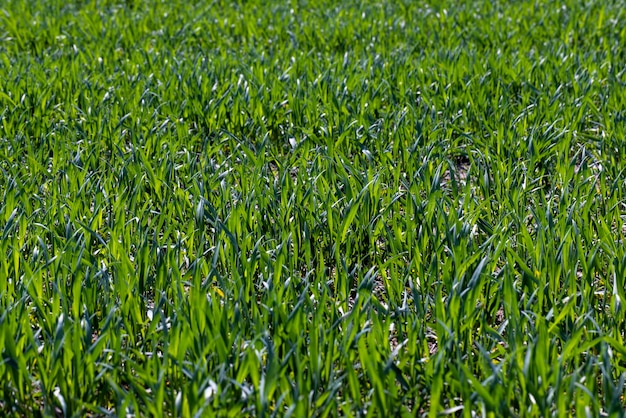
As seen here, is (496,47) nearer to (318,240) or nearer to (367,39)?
(367,39)

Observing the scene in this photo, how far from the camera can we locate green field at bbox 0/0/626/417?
6.23 ft

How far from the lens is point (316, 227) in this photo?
2.79m

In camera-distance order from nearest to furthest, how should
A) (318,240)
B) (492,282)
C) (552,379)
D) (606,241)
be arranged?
(552,379)
(492,282)
(606,241)
(318,240)

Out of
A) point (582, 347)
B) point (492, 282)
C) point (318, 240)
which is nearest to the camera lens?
point (582, 347)

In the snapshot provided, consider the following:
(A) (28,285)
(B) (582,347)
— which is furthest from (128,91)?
(B) (582,347)

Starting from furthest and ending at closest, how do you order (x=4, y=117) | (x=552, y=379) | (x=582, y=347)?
(x=4, y=117) → (x=582, y=347) → (x=552, y=379)

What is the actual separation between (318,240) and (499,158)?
3.48ft

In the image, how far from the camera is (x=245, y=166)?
10.8 feet

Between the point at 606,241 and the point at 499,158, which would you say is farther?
the point at 499,158

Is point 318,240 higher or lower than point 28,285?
lower

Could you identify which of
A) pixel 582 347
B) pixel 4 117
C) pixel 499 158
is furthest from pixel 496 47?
pixel 582 347

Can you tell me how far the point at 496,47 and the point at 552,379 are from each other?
3.97 m

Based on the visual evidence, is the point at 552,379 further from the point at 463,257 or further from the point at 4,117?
the point at 4,117

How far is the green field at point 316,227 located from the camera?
74.8 inches
